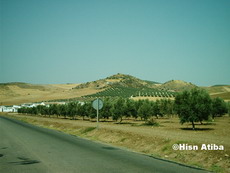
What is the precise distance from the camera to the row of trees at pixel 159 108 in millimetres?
40375

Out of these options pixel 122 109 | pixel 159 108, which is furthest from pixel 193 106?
pixel 159 108

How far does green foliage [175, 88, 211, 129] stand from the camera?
131 ft

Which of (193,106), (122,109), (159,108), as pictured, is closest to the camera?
(193,106)

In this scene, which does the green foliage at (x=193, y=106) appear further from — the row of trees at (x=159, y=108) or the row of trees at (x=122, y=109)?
the row of trees at (x=122, y=109)

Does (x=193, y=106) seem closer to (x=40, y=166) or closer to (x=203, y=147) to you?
(x=203, y=147)

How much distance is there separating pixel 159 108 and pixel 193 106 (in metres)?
43.6

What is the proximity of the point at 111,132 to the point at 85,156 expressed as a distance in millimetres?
11350

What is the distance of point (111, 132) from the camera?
968 inches

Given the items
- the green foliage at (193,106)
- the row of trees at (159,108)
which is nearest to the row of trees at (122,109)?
the row of trees at (159,108)

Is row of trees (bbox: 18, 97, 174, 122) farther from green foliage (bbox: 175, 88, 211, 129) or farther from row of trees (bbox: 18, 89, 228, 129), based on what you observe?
green foliage (bbox: 175, 88, 211, 129)

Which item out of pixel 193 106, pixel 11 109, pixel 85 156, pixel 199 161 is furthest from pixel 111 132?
pixel 11 109

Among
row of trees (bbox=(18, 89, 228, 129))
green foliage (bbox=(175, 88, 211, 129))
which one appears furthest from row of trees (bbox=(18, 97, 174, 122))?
green foliage (bbox=(175, 88, 211, 129))

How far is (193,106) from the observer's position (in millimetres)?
40188

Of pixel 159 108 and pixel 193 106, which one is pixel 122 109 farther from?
pixel 193 106
